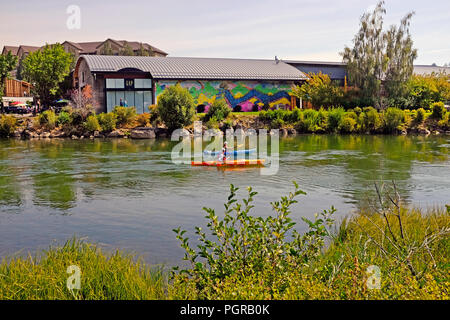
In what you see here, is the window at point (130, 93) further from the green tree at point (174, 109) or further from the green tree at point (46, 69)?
the green tree at point (46, 69)

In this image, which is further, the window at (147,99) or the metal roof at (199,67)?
the window at (147,99)

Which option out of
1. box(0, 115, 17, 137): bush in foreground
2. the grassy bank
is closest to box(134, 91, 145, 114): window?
the grassy bank

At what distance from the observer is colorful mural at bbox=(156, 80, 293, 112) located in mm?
50719

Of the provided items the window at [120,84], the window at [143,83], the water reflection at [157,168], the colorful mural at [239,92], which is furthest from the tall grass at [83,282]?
the colorful mural at [239,92]

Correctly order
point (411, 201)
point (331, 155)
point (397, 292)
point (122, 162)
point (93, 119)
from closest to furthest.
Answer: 1. point (397, 292)
2. point (411, 201)
3. point (122, 162)
4. point (331, 155)
5. point (93, 119)

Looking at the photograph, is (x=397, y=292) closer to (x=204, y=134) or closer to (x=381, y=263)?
(x=381, y=263)

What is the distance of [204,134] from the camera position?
4281 cm

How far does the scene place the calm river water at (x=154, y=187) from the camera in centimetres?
1260

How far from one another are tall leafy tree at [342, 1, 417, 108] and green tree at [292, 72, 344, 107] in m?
2.67

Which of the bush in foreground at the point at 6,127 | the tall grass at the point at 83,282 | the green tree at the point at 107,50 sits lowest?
the tall grass at the point at 83,282

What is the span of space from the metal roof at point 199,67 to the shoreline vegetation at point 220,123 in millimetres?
5527

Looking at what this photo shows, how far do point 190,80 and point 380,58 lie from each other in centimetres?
1948

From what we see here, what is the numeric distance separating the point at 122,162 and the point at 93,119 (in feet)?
58.5
